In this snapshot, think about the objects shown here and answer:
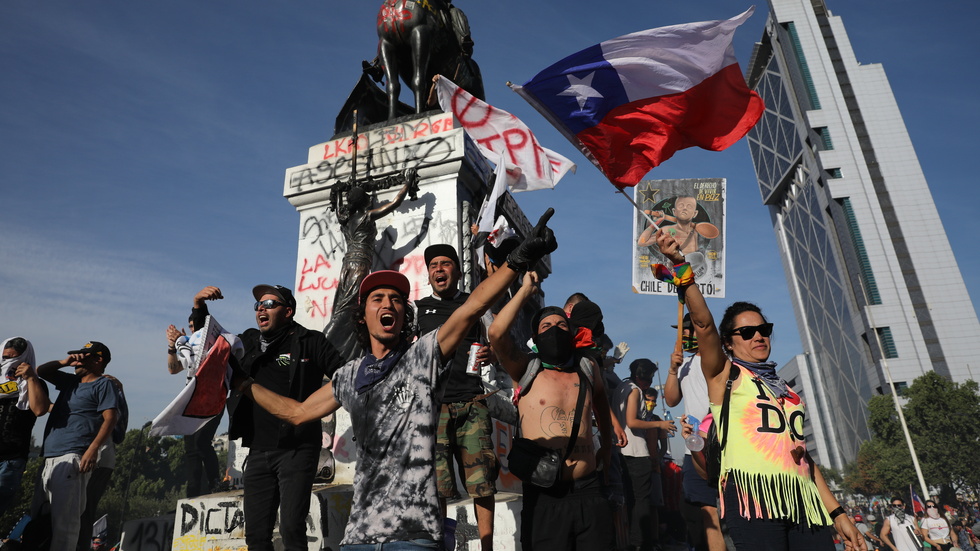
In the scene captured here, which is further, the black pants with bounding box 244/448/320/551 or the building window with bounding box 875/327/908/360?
the building window with bounding box 875/327/908/360

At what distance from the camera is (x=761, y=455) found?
9.37 feet

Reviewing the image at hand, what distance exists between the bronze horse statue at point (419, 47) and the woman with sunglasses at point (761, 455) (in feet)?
23.8

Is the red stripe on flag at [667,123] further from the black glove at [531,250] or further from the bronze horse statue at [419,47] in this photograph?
the bronze horse statue at [419,47]

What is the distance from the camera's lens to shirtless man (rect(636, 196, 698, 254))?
32.3 feet

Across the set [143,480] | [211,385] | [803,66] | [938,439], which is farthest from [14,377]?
[803,66]

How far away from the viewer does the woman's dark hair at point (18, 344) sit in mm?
5145

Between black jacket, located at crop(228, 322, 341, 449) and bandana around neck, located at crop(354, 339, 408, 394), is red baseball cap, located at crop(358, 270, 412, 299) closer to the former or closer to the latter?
bandana around neck, located at crop(354, 339, 408, 394)

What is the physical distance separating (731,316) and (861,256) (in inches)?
3263

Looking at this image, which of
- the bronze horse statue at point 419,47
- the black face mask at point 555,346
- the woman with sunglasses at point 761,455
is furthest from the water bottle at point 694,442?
the bronze horse statue at point 419,47

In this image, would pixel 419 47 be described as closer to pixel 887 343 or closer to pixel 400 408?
pixel 400 408

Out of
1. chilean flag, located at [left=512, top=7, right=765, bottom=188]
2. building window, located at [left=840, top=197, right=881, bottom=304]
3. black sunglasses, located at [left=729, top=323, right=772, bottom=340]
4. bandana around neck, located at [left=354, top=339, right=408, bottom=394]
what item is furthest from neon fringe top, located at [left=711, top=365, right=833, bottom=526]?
building window, located at [left=840, top=197, right=881, bottom=304]

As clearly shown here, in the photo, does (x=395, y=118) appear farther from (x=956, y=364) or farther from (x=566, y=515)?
(x=956, y=364)

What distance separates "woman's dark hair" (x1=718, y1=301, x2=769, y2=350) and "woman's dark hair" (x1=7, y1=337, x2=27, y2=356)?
5524 mm

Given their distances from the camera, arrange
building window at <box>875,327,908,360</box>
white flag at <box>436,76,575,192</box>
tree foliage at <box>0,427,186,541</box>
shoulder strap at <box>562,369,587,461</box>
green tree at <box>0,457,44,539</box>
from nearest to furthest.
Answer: shoulder strap at <box>562,369,587,461</box>
white flag at <box>436,76,575,192</box>
green tree at <box>0,457,44,539</box>
tree foliage at <box>0,427,186,541</box>
building window at <box>875,327,908,360</box>
